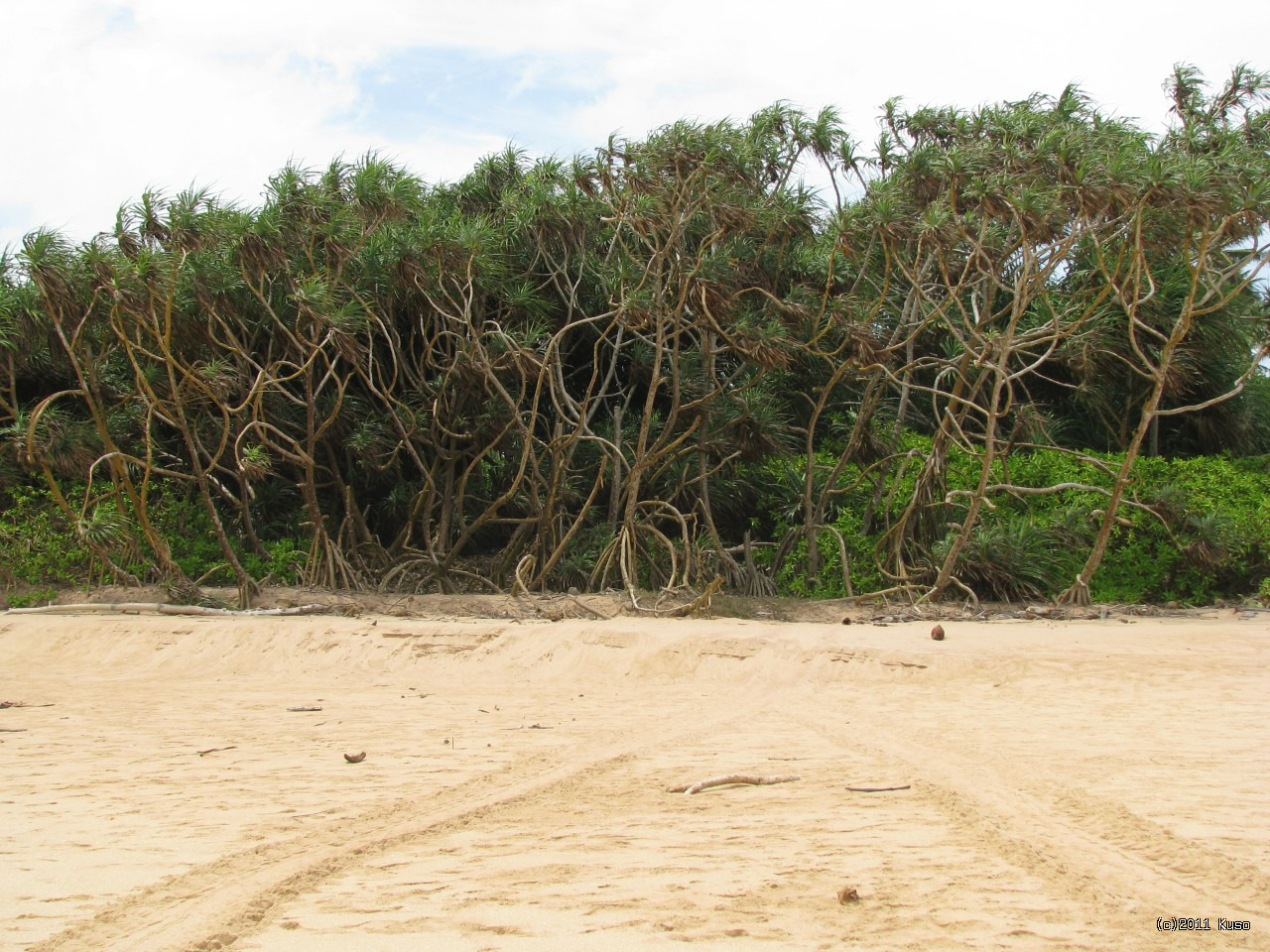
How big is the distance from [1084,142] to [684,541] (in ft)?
15.6

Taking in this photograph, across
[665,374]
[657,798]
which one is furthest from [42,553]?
[657,798]

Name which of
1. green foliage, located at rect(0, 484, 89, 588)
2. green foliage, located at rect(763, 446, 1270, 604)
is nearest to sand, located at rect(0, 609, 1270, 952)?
green foliage, located at rect(763, 446, 1270, 604)

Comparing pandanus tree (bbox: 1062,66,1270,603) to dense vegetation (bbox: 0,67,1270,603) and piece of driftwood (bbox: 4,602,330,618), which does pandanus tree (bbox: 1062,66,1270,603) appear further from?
piece of driftwood (bbox: 4,602,330,618)

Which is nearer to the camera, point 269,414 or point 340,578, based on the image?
point 340,578

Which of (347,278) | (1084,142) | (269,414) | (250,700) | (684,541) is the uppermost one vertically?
(1084,142)

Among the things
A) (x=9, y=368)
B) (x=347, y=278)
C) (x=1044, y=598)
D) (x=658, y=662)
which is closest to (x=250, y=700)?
(x=658, y=662)

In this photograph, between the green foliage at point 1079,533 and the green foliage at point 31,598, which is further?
the green foliage at point 31,598

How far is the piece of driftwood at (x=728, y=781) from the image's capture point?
13.3 ft

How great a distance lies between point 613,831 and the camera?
3533mm

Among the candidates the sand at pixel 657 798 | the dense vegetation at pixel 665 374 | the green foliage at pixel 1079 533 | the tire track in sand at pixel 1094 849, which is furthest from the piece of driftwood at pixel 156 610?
the tire track in sand at pixel 1094 849

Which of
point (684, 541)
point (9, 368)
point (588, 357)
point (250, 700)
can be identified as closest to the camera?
point (250, 700)

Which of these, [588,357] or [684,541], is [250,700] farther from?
[588,357]

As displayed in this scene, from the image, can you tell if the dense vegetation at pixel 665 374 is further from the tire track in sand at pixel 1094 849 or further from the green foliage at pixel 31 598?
the tire track in sand at pixel 1094 849

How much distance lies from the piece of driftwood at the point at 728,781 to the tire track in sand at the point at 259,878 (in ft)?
1.66
